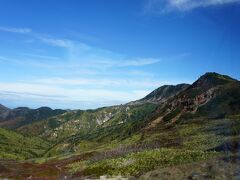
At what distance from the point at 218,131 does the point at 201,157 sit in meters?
43.3

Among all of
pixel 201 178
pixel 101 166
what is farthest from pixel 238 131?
pixel 201 178

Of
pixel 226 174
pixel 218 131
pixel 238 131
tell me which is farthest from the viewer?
pixel 218 131

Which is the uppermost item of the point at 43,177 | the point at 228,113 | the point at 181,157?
the point at 228,113

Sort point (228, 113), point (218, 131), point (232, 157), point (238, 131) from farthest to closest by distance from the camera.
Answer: point (228, 113)
point (218, 131)
point (238, 131)
point (232, 157)

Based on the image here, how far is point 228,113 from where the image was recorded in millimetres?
166375

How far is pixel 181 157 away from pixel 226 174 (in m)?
27.3

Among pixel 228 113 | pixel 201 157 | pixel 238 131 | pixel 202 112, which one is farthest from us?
pixel 202 112

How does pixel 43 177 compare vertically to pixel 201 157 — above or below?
below

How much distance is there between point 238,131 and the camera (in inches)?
3935

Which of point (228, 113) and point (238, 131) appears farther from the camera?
point (228, 113)

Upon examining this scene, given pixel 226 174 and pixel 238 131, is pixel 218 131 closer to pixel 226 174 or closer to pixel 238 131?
pixel 238 131

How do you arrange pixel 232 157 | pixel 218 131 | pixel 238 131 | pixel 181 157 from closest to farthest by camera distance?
1. pixel 232 157
2. pixel 181 157
3. pixel 238 131
4. pixel 218 131

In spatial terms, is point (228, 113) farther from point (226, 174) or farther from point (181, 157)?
point (226, 174)

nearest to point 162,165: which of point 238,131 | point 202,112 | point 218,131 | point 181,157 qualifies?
point 181,157
